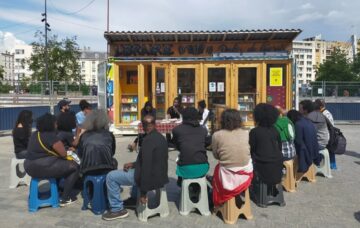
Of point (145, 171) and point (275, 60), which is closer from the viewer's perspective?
point (145, 171)

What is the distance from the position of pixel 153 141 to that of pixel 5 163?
5.55 meters

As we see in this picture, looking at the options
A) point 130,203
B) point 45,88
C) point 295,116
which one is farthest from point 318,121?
point 45,88

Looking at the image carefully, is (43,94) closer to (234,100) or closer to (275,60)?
(234,100)

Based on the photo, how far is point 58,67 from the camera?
38.4m

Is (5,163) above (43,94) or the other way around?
the other way around

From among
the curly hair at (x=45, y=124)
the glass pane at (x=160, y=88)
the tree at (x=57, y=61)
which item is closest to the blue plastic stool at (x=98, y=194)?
the curly hair at (x=45, y=124)

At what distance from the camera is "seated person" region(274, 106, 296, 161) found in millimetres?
5938

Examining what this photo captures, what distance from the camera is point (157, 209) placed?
500 centimetres

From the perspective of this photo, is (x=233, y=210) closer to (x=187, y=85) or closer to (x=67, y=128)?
(x=67, y=128)

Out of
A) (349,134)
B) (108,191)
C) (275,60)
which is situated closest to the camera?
(108,191)

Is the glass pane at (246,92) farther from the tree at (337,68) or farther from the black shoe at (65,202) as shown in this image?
the tree at (337,68)

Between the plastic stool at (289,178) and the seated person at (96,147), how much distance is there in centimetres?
284

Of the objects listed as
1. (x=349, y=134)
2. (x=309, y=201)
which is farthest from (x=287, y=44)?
(x=309, y=201)

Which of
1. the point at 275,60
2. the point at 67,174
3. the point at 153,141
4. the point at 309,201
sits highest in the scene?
the point at 275,60
